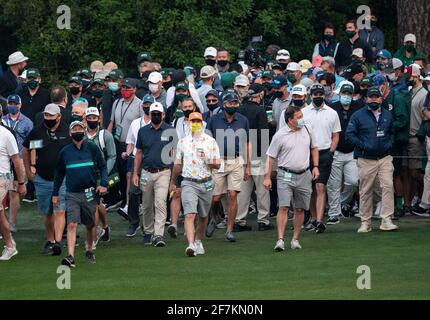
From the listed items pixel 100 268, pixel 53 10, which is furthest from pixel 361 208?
pixel 53 10

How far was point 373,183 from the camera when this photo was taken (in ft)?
79.3

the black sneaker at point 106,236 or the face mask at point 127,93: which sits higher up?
the face mask at point 127,93

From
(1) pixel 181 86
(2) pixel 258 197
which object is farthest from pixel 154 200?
(1) pixel 181 86

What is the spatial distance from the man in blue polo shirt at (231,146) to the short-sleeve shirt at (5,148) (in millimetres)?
3247

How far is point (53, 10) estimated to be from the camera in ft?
102

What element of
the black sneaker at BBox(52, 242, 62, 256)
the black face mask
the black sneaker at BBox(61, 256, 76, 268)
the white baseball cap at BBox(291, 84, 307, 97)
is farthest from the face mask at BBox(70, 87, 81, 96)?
the black sneaker at BBox(61, 256, 76, 268)

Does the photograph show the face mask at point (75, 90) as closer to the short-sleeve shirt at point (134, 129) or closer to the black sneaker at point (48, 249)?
the short-sleeve shirt at point (134, 129)

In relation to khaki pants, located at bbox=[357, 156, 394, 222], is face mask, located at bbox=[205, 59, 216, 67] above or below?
above

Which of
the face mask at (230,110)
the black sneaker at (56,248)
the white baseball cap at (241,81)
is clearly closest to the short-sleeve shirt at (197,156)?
the face mask at (230,110)

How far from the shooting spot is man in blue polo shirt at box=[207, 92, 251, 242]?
23859 millimetres

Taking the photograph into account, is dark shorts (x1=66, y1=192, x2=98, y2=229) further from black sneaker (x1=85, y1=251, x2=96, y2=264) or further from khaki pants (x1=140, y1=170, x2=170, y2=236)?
khaki pants (x1=140, y1=170, x2=170, y2=236)

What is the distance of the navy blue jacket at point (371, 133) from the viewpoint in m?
23.9

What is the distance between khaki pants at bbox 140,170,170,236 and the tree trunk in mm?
9165

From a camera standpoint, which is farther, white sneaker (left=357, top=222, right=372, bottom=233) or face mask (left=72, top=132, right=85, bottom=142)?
white sneaker (left=357, top=222, right=372, bottom=233)
